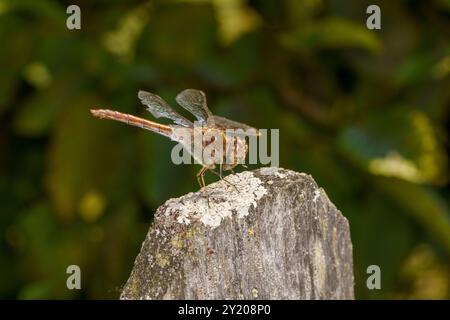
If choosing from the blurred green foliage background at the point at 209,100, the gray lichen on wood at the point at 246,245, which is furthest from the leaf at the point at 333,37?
the gray lichen on wood at the point at 246,245

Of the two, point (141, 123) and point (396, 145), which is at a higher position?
point (396, 145)

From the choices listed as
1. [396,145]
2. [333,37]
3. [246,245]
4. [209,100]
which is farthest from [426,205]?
[246,245]

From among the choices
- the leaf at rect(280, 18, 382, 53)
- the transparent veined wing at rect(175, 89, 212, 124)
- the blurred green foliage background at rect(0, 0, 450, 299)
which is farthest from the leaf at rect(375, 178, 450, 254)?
the transparent veined wing at rect(175, 89, 212, 124)

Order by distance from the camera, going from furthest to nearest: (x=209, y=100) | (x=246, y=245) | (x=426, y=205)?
(x=209, y=100), (x=426, y=205), (x=246, y=245)

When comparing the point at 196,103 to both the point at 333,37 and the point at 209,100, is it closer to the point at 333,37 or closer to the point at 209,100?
the point at 333,37

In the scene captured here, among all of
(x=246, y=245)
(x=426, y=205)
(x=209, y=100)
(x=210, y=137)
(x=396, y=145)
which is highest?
(x=209, y=100)

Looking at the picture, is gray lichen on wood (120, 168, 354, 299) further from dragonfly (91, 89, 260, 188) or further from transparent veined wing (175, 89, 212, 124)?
transparent veined wing (175, 89, 212, 124)

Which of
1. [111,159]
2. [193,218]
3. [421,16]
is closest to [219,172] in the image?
[193,218]
